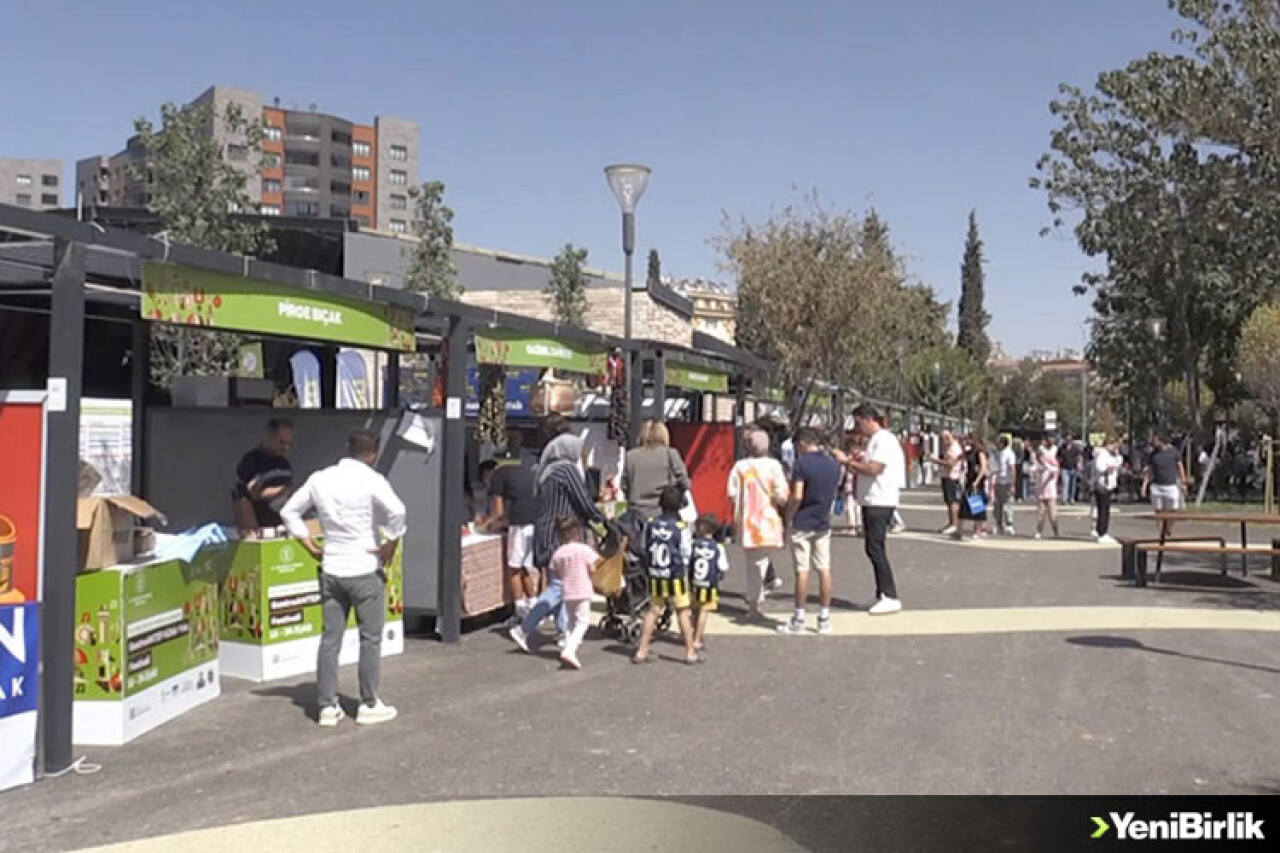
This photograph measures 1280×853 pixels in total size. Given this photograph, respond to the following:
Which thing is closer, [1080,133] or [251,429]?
[251,429]

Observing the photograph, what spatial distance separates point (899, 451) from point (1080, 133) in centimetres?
2517

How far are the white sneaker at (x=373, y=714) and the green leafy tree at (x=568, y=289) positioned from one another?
25304 mm

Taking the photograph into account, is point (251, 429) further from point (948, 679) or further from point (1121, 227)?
point (1121, 227)

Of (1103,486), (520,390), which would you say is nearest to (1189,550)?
(1103,486)

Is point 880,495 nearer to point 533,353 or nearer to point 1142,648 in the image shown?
point 1142,648

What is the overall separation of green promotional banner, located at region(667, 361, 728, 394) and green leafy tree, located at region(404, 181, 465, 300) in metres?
15.0

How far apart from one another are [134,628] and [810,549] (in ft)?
18.1

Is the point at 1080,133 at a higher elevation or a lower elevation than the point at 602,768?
higher

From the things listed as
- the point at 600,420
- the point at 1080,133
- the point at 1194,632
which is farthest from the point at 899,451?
the point at 1080,133

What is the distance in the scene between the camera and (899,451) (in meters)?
10.7

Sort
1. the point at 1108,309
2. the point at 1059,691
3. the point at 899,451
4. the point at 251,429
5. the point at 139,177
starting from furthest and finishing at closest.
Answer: the point at 1108,309
the point at 139,177
the point at 899,451
the point at 251,429
the point at 1059,691

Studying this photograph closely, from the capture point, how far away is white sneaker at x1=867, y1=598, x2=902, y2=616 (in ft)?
35.6

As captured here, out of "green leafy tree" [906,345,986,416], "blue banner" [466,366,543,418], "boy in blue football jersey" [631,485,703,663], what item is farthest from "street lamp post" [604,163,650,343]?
"green leafy tree" [906,345,986,416]

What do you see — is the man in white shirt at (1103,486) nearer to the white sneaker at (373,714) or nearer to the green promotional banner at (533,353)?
the green promotional banner at (533,353)
